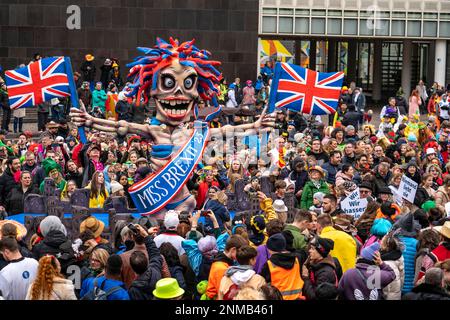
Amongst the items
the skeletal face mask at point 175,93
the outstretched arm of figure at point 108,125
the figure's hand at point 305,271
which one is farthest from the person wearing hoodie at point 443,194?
the figure's hand at point 305,271

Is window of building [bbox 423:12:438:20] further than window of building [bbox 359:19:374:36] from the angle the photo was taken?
Yes

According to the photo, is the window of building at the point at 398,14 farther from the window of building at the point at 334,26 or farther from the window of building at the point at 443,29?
the window of building at the point at 334,26

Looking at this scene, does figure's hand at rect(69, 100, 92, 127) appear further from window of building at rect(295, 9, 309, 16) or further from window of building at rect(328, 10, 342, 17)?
window of building at rect(328, 10, 342, 17)

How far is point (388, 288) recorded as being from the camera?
10.2 m

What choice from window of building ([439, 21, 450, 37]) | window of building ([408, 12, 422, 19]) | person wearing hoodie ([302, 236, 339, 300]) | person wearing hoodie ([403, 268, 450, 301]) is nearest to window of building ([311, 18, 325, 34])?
window of building ([408, 12, 422, 19])

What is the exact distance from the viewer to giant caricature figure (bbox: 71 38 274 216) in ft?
50.7

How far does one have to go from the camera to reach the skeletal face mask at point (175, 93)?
50.8 ft

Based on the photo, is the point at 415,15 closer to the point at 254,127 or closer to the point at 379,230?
the point at 254,127

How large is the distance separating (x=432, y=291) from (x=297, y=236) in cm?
222

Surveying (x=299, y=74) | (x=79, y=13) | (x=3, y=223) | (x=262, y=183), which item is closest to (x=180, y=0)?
(x=79, y=13)

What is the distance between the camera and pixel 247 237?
36.3 ft

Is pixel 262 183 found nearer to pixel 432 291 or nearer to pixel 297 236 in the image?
pixel 297 236

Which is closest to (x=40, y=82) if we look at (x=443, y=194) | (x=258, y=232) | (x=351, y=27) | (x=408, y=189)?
(x=408, y=189)

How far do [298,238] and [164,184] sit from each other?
427 centimetres
